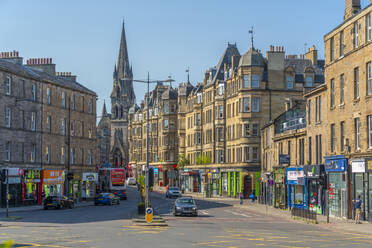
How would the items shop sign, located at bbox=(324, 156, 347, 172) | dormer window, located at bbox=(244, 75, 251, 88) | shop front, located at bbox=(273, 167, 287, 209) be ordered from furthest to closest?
dormer window, located at bbox=(244, 75, 251, 88), shop front, located at bbox=(273, 167, 287, 209), shop sign, located at bbox=(324, 156, 347, 172)

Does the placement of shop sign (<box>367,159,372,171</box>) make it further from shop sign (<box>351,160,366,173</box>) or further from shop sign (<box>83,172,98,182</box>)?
shop sign (<box>83,172,98,182</box>)

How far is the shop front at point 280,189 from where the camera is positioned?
54969mm

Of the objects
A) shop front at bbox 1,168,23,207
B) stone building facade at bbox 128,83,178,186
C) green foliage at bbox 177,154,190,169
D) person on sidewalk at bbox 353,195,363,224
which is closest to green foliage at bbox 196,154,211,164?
green foliage at bbox 177,154,190,169

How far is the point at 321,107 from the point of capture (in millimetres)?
45812

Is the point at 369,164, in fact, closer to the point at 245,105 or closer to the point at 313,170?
the point at 313,170

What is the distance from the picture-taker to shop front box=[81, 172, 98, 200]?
73.8 metres

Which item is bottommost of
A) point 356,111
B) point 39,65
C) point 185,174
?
point 185,174

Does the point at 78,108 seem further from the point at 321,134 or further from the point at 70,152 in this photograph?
the point at 321,134

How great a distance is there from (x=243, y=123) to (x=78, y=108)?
21.8m

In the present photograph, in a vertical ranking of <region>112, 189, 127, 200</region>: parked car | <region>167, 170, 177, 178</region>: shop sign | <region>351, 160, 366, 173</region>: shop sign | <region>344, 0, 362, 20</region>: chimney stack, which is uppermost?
<region>344, 0, 362, 20</region>: chimney stack

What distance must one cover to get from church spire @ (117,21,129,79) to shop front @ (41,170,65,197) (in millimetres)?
125438

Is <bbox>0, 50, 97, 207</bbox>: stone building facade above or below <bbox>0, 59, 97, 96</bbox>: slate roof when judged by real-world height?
below

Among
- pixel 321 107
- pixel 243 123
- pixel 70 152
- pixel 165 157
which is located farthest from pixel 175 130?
pixel 321 107

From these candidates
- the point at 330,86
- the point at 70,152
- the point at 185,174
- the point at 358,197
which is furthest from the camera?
the point at 185,174
